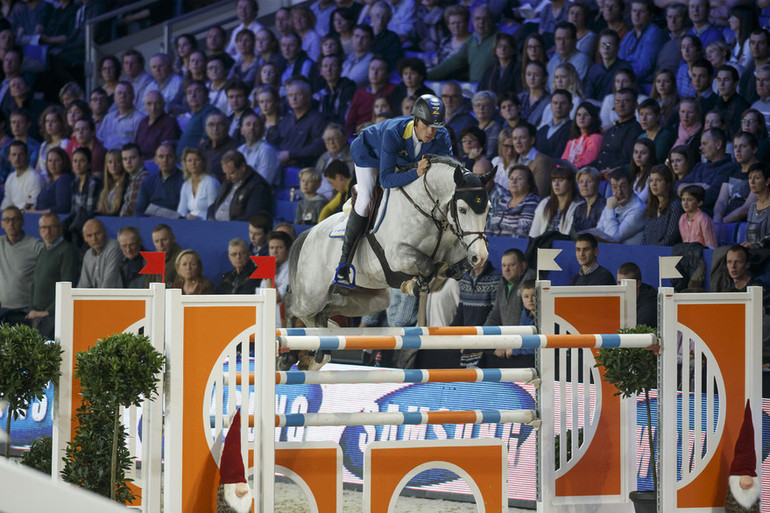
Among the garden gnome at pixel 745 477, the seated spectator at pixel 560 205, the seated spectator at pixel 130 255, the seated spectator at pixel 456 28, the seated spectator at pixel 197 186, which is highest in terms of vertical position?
the seated spectator at pixel 456 28

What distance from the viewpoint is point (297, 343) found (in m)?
3.04

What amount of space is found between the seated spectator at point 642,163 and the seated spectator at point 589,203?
220mm

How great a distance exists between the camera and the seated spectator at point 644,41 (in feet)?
19.7

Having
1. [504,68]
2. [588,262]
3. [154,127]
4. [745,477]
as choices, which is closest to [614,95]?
[504,68]

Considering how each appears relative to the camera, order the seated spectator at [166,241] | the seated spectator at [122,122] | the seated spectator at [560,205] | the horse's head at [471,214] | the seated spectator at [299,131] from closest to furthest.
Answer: the horse's head at [471,214] < the seated spectator at [560,205] < the seated spectator at [166,241] < the seated spectator at [299,131] < the seated spectator at [122,122]

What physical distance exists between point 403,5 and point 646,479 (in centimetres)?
466

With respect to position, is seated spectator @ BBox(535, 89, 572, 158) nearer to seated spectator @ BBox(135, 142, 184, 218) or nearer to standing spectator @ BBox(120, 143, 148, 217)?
seated spectator @ BBox(135, 142, 184, 218)

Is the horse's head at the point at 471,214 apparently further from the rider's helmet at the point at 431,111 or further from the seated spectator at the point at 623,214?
the seated spectator at the point at 623,214

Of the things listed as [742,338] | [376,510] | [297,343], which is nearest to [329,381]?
[297,343]

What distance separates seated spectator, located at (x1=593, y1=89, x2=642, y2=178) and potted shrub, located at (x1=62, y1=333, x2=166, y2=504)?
3.52m

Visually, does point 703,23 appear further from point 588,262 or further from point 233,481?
→ point 233,481

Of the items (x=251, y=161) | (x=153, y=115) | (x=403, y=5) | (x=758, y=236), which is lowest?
(x=758, y=236)

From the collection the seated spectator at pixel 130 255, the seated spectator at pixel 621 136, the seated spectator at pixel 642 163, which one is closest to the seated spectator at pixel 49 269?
the seated spectator at pixel 130 255

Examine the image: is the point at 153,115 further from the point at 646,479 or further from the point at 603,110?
A: the point at 646,479
